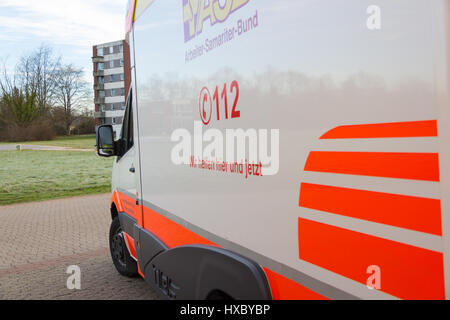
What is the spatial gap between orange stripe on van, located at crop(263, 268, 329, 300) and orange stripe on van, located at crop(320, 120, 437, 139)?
0.57 metres

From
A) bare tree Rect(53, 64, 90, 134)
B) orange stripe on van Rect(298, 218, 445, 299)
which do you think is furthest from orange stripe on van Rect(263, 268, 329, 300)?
bare tree Rect(53, 64, 90, 134)

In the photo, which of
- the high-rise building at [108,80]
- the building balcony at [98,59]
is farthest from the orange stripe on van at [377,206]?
the building balcony at [98,59]

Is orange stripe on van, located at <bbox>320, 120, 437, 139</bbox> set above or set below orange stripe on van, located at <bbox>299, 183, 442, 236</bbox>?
above

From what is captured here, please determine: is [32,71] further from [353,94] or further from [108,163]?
[353,94]

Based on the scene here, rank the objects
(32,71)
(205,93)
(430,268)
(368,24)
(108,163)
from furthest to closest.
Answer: (32,71), (108,163), (205,93), (368,24), (430,268)

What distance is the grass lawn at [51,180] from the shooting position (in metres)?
13.9

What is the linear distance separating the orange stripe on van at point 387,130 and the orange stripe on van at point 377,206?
17cm

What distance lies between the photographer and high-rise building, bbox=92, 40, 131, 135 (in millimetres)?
71250

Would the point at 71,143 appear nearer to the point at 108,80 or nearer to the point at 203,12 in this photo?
the point at 108,80

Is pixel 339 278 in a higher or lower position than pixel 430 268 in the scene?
lower

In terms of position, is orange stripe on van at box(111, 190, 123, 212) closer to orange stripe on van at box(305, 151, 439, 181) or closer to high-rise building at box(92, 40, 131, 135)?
orange stripe on van at box(305, 151, 439, 181)

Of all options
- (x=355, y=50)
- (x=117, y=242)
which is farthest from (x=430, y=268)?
(x=117, y=242)

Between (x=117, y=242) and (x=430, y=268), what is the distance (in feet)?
13.2
